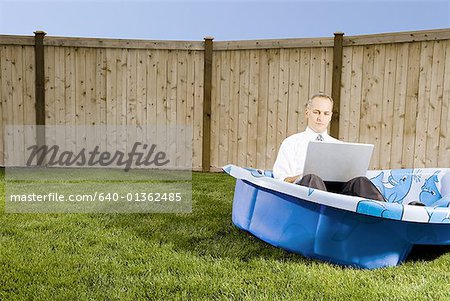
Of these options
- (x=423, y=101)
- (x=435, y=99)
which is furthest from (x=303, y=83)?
(x=435, y=99)

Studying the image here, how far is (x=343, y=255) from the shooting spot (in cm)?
201

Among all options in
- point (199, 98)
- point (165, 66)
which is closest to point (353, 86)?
point (199, 98)

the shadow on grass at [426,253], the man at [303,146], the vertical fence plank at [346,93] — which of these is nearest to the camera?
the shadow on grass at [426,253]

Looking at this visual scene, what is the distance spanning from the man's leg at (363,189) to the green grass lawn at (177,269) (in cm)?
35

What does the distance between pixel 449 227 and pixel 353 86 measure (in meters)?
3.46

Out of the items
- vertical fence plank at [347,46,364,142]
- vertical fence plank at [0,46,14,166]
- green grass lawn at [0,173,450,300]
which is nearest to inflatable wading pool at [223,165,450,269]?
green grass lawn at [0,173,450,300]

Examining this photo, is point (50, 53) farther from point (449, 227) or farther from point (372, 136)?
point (449, 227)

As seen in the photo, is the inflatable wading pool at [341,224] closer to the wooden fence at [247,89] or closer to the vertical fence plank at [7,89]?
the wooden fence at [247,89]

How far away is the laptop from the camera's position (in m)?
2.21

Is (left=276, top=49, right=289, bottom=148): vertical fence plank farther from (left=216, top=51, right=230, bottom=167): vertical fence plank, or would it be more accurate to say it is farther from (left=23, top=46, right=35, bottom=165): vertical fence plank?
(left=23, top=46, right=35, bottom=165): vertical fence plank

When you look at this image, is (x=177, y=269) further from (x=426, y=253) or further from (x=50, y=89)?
(x=50, y=89)

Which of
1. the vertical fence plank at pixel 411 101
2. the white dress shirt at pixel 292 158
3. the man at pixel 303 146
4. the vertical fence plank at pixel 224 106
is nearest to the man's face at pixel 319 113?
the man at pixel 303 146

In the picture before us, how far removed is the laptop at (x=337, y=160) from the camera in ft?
7.25

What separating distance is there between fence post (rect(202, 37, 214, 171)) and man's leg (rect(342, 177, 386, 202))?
3620 mm
